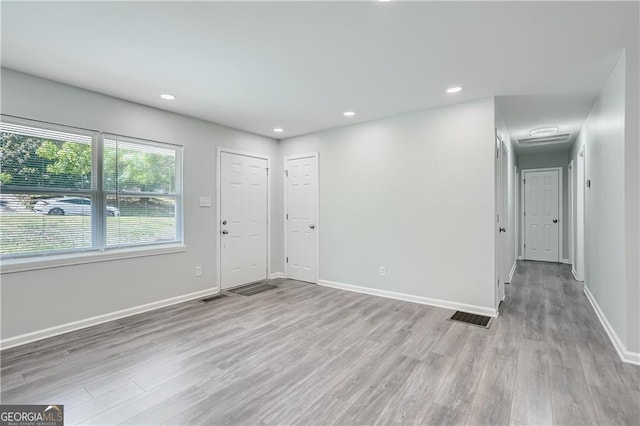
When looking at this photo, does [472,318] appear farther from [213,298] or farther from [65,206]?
[65,206]

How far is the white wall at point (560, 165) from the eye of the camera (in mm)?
6797

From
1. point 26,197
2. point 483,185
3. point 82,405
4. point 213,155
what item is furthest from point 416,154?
point 26,197

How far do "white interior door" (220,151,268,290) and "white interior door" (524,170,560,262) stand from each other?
6.27 m

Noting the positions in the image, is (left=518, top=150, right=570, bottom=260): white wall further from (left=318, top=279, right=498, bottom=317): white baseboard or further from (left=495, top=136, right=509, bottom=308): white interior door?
(left=318, top=279, right=498, bottom=317): white baseboard

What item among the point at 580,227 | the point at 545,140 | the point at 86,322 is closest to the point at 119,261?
the point at 86,322

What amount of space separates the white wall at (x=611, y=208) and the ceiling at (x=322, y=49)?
32 centimetres

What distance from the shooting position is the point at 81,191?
3.21 metres

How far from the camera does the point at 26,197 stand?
2.86 m

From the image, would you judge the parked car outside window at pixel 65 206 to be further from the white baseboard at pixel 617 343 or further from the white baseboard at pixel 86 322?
the white baseboard at pixel 617 343

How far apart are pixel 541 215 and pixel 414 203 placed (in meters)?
4.97

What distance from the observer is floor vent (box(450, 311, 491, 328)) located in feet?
10.7

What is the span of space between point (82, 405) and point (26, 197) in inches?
82.4

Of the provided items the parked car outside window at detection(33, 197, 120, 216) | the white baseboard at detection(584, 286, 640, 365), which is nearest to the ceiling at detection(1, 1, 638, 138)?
the parked car outside window at detection(33, 197, 120, 216)

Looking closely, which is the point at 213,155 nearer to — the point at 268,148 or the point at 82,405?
the point at 268,148
